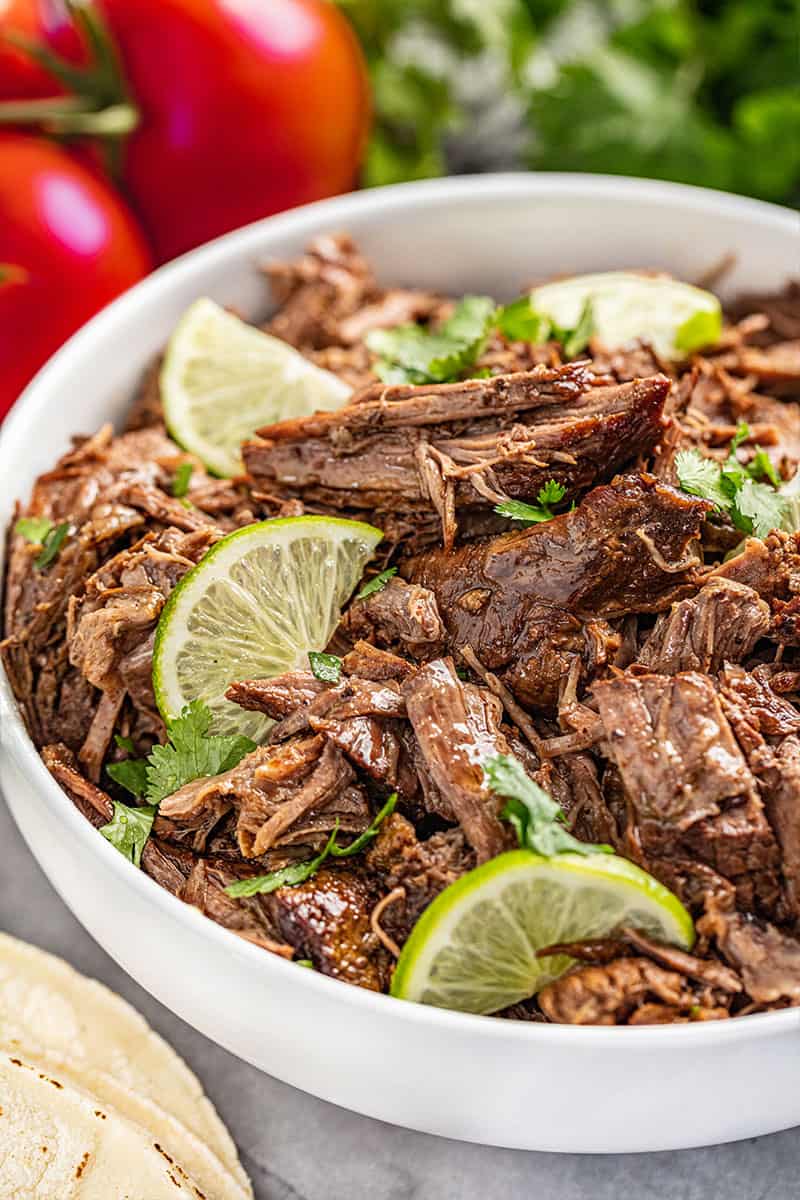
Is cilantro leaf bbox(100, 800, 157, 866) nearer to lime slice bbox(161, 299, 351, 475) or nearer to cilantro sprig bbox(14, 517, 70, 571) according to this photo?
Result: cilantro sprig bbox(14, 517, 70, 571)

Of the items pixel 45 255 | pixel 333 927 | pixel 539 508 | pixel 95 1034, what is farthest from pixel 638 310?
pixel 95 1034

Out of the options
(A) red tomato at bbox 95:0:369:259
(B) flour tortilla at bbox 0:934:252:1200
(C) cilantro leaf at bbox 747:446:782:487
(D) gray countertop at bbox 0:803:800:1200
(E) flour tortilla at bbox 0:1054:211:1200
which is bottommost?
(D) gray countertop at bbox 0:803:800:1200

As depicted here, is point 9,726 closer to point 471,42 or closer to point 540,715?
point 540,715

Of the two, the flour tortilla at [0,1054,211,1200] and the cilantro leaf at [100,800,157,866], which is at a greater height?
the cilantro leaf at [100,800,157,866]

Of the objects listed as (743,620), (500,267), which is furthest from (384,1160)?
(500,267)

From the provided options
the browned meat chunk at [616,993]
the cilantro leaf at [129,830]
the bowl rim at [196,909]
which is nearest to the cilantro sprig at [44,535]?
the bowl rim at [196,909]

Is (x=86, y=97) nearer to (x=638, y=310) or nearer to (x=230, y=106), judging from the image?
(x=230, y=106)

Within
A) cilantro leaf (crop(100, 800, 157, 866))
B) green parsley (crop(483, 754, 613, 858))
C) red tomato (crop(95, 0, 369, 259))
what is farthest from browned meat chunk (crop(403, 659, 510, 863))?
red tomato (crop(95, 0, 369, 259))

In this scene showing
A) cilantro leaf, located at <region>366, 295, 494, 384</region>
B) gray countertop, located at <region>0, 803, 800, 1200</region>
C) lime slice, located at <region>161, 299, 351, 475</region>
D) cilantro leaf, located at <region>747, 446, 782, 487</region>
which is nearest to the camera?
gray countertop, located at <region>0, 803, 800, 1200</region>
